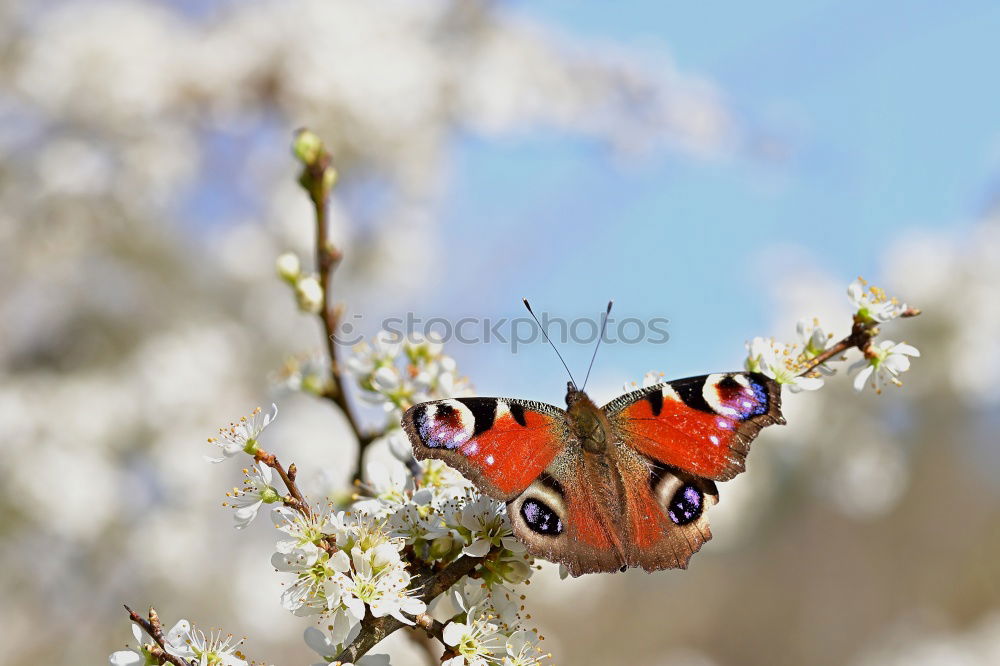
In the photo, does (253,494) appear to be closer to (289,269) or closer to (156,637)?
(156,637)

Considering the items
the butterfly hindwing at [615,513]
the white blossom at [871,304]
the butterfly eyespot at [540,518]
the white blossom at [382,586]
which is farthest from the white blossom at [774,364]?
the white blossom at [382,586]

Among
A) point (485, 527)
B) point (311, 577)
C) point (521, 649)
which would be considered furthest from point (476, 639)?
point (311, 577)

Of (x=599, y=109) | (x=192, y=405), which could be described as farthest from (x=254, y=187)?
(x=599, y=109)

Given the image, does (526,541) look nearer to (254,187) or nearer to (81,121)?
(81,121)

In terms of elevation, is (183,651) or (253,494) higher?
(253,494)

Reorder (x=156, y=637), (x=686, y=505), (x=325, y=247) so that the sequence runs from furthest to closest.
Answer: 1. (x=325, y=247)
2. (x=686, y=505)
3. (x=156, y=637)

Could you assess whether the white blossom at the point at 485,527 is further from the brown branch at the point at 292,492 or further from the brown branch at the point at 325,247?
the brown branch at the point at 325,247
